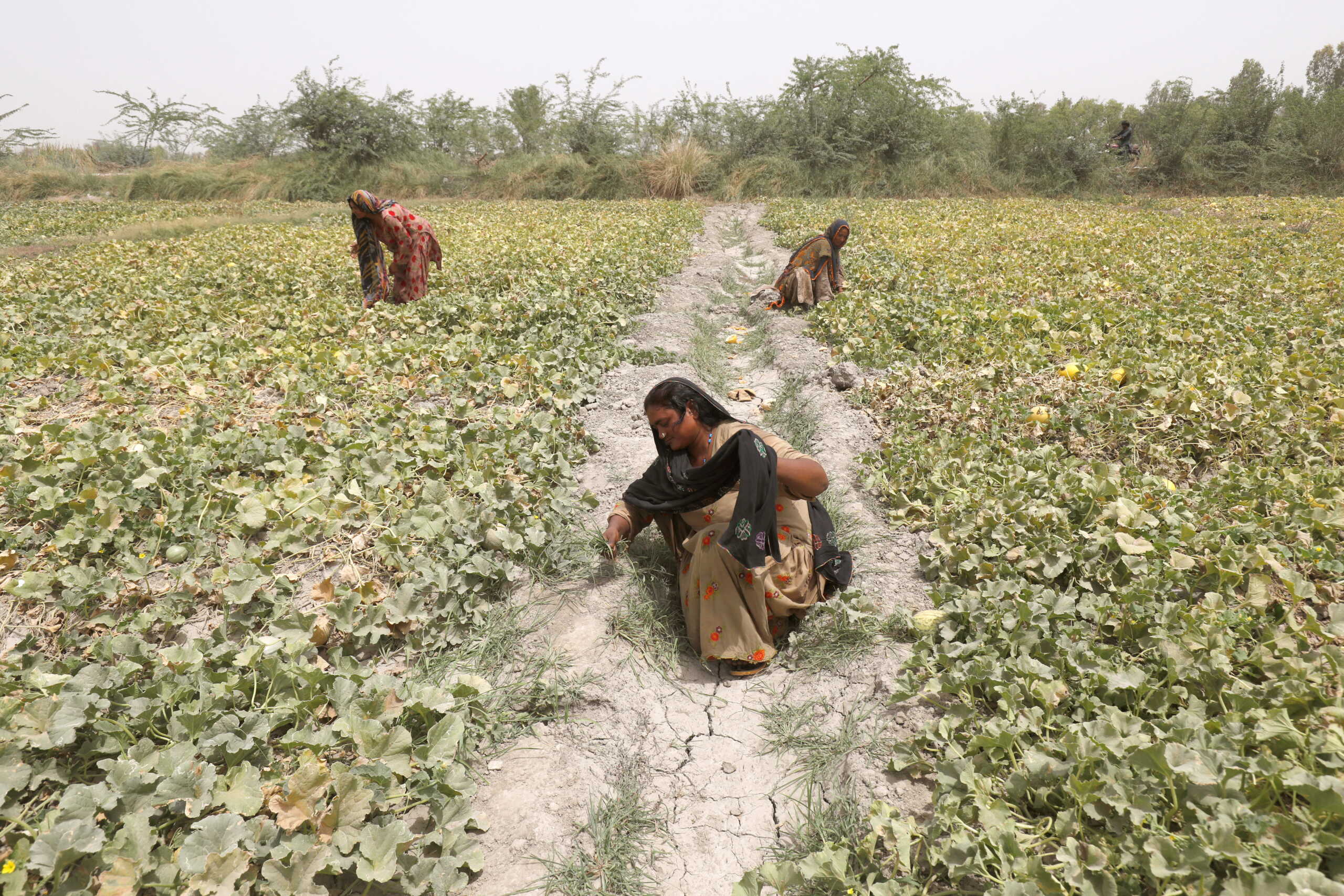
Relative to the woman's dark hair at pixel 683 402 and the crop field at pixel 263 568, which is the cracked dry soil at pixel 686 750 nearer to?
the crop field at pixel 263 568

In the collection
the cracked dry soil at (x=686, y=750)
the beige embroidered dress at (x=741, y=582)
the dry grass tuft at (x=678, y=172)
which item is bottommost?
the cracked dry soil at (x=686, y=750)

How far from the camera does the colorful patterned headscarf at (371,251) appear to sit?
723cm

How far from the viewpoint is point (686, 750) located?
2568 millimetres

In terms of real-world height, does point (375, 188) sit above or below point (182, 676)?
above

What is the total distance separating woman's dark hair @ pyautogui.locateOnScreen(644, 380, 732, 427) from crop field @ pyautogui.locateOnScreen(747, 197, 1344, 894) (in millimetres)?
1134

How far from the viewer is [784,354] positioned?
655 cm

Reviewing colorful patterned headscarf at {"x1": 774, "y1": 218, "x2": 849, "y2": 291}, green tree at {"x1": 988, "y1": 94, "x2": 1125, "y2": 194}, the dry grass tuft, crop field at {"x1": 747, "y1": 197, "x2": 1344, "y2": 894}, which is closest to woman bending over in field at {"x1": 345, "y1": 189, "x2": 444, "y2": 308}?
colorful patterned headscarf at {"x1": 774, "y1": 218, "x2": 849, "y2": 291}

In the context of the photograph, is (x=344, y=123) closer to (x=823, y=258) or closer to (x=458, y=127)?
(x=458, y=127)

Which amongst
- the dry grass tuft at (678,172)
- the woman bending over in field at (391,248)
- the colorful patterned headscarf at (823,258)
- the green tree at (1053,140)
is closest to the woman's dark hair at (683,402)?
the colorful patterned headscarf at (823,258)

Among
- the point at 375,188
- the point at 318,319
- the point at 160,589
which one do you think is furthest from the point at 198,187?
the point at 160,589

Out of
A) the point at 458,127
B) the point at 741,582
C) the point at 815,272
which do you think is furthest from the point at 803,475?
the point at 458,127

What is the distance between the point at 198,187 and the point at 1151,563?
96.8 feet

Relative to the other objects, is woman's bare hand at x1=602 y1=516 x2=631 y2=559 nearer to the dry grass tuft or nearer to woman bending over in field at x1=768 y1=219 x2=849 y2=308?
woman bending over in field at x1=768 y1=219 x2=849 y2=308

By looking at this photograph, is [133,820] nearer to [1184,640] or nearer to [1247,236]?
[1184,640]
